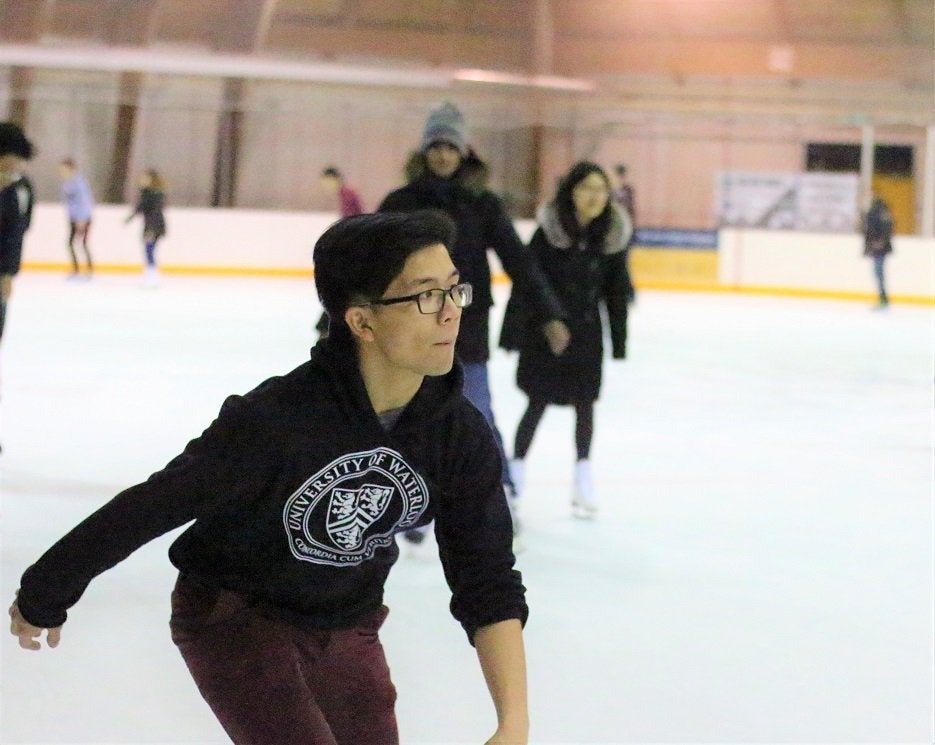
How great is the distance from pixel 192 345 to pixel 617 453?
3.98 m

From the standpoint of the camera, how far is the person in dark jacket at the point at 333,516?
1505 mm

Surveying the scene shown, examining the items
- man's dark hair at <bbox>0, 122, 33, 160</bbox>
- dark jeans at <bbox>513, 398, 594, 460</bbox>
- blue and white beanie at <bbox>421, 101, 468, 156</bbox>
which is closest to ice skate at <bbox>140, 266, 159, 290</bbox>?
man's dark hair at <bbox>0, 122, 33, 160</bbox>

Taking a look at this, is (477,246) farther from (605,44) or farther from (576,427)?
(605,44)

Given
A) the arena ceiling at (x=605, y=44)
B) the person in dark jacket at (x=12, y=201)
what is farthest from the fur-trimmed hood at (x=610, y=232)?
the arena ceiling at (x=605, y=44)

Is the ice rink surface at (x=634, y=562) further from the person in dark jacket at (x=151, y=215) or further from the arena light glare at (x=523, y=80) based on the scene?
the arena light glare at (x=523, y=80)

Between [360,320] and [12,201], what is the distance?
14.3 ft

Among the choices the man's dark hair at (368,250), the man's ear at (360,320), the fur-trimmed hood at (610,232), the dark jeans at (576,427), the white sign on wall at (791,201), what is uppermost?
the white sign on wall at (791,201)

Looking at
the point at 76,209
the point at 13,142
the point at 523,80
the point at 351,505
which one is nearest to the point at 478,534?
the point at 351,505

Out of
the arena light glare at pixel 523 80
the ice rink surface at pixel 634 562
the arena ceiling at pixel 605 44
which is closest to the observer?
the ice rink surface at pixel 634 562

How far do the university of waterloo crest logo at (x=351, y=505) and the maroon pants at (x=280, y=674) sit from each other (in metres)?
0.10

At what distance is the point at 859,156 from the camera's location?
16.8 m

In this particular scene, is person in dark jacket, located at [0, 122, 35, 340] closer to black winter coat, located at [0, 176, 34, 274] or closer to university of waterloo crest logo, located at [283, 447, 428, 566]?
black winter coat, located at [0, 176, 34, 274]

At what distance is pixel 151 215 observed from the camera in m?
14.3

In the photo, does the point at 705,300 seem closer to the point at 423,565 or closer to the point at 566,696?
the point at 423,565
